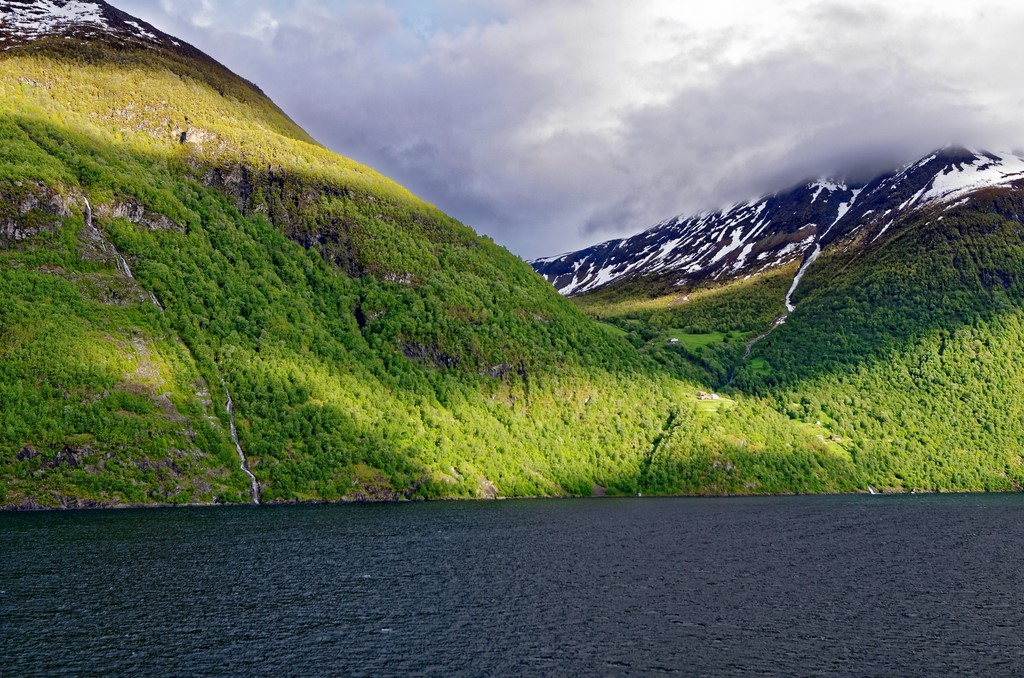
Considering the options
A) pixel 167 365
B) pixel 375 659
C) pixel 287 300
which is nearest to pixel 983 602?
pixel 375 659

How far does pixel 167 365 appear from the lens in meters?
150

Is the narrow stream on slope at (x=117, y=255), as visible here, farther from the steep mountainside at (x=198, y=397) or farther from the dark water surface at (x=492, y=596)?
the dark water surface at (x=492, y=596)

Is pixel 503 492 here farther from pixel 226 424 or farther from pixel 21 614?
pixel 21 614

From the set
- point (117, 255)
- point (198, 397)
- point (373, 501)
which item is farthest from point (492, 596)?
point (117, 255)

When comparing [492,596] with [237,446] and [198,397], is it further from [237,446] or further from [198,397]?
[198,397]

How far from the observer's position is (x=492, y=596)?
71500 millimetres

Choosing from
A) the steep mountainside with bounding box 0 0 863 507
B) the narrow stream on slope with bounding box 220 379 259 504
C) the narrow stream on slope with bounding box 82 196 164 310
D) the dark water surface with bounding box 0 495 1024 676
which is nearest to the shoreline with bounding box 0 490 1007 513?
the steep mountainside with bounding box 0 0 863 507

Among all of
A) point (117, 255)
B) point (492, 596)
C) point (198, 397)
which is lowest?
point (492, 596)

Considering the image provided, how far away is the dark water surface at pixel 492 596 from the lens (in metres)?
52.6

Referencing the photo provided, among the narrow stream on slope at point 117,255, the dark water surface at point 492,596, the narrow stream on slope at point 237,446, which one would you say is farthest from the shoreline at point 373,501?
the narrow stream on slope at point 117,255

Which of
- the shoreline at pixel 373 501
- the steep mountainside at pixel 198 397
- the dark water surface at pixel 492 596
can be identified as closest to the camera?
the dark water surface at pixel 492 596

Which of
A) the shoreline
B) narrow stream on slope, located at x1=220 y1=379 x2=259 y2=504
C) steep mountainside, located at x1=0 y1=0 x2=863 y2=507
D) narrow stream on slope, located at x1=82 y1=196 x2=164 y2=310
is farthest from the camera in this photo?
narrow stream on slope, located at x1=82 y1=196 x2=164 y2=310

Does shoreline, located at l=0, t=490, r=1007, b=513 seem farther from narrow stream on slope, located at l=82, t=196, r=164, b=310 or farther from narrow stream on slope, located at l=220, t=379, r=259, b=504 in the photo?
narrow stream on slope, located at l=82, t=196, r=164, b=310

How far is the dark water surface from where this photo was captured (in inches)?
2071
